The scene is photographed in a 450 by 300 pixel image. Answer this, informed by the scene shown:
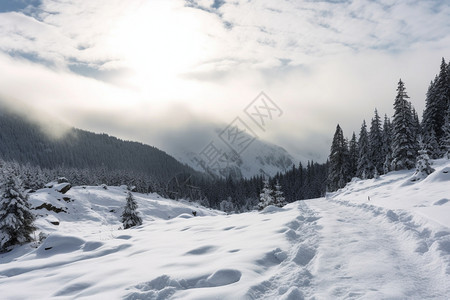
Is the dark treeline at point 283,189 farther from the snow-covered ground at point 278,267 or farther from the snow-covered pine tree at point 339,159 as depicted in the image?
the snow-covered ground at point 278,267

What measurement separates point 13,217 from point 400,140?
144ft

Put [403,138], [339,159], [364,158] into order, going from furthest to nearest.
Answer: [339,159] < [364,158] < [403,138]

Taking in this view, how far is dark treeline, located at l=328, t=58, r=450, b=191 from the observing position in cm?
3494

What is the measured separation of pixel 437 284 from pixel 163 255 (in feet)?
24.3

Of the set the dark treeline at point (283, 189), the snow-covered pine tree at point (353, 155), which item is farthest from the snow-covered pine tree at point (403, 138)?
the dark treeline at point (283, 189)

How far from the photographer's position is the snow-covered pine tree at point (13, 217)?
22.3m

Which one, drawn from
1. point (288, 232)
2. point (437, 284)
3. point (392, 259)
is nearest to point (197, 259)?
Result: point (288, 232)

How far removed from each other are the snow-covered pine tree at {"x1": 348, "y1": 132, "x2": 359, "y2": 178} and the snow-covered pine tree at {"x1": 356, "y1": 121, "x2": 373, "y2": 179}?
169 inches

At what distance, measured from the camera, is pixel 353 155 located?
55344 millimetres

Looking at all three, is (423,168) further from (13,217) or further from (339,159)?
(13,217)

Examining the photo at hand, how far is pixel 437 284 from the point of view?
4.90m

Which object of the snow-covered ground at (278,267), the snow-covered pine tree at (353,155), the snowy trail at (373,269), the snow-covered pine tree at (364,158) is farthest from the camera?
the snow-covered pine tree at (353,155)

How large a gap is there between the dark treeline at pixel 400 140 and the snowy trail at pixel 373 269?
21928mm

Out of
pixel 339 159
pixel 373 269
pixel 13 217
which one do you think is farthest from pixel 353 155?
pixel 13 217
